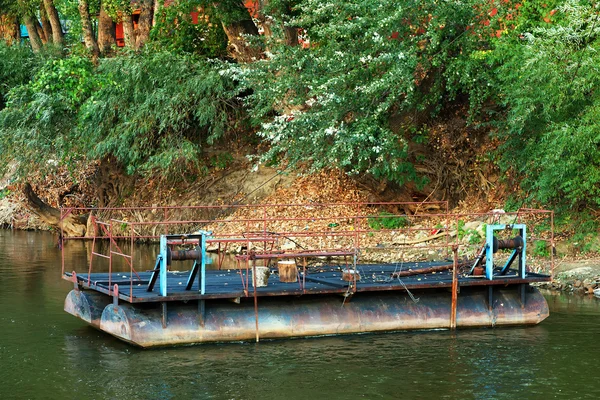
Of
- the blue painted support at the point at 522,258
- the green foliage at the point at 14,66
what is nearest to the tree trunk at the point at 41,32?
the green foliage at the point at 14,66

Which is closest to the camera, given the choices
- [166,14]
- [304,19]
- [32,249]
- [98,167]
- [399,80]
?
[399,80]

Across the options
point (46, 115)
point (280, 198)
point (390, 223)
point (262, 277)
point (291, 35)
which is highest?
point (291, 35)

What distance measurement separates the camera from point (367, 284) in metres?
17.5

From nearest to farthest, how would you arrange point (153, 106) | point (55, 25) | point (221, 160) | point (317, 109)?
point (317, 109)
point (153, 106)
point (221, 160)
point (55, 25)

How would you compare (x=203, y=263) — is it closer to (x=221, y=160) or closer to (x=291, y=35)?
(x=291, y=35)

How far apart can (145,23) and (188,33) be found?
2460 mm

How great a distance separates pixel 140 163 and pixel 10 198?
6926 millimetres

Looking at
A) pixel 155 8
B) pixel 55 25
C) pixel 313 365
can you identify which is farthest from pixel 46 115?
pixel 313 365

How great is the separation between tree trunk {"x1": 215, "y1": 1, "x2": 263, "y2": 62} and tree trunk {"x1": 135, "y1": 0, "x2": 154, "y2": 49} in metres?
3.85

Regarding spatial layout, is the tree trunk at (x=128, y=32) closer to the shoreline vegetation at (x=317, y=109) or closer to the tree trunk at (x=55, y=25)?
Answer: the shoreline vegetation at (x=317, y=109)

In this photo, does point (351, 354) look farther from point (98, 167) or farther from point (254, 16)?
point (98, 167)

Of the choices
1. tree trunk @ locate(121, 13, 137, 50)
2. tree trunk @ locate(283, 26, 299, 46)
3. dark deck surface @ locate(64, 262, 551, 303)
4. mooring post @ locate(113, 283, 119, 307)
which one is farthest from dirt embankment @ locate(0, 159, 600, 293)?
mooring post @ locate(113, 283, 119, 307)

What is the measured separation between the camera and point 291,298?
1702 centimetres

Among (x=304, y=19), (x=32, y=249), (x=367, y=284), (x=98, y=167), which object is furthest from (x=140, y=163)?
(x=367, y=284)
